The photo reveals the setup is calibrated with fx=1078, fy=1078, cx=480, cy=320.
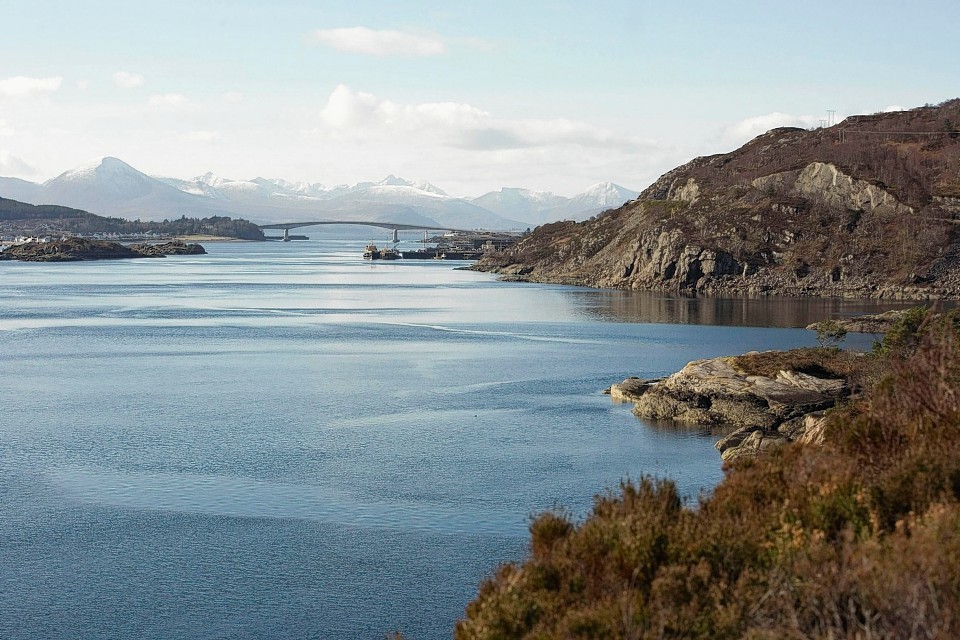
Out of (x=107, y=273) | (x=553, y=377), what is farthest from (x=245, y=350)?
(x=107, y=273)

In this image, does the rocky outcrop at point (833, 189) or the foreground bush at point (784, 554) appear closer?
the foreground bush at point (784, 554)

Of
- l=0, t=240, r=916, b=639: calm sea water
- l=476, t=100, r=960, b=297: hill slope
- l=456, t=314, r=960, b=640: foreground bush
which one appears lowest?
l=0, t=240, r=916, b=639: calm sea water

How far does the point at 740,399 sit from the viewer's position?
41.5 meters

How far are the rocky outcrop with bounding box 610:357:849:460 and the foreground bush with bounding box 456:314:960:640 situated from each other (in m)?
20.2

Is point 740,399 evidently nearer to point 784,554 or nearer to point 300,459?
point 300,459

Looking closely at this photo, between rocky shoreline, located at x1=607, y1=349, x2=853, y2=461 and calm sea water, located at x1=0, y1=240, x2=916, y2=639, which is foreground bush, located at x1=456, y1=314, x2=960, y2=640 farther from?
rocky shoreline, located at x1=607, y1=349, x2=853, y2=461

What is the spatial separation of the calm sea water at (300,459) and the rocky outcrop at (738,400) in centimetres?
158

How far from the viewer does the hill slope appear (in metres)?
107

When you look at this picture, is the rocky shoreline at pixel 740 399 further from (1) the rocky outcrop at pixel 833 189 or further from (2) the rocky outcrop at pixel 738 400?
(1) the rocky outcrop at pixel 833 189

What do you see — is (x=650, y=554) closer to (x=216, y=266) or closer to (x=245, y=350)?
(x=245, y=350)

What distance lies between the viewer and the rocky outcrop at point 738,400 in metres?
Result: 38.7

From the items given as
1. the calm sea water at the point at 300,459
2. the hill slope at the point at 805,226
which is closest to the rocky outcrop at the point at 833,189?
the hill slope at the point at 805,226

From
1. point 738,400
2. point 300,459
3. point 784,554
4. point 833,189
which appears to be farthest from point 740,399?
point 833,189

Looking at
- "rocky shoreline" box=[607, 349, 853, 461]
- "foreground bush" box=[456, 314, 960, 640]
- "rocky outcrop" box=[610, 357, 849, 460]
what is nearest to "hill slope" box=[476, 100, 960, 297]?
"rocky shoreline" box=[607, 349, 853, 461]
